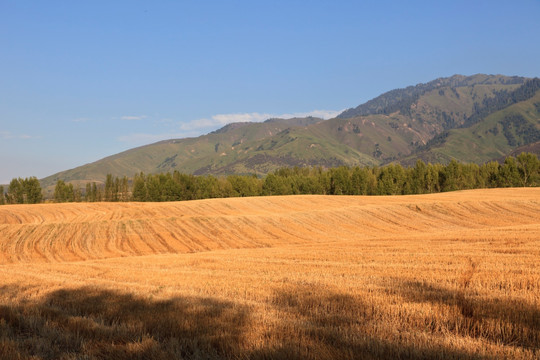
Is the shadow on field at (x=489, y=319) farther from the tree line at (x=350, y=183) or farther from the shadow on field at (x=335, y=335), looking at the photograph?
the tree line at (x=350, y=183)

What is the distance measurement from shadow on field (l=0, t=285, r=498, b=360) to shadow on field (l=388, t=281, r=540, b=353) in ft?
4.36

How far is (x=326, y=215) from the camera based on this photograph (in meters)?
53.6

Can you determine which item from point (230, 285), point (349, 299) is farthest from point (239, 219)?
point (349, 299)

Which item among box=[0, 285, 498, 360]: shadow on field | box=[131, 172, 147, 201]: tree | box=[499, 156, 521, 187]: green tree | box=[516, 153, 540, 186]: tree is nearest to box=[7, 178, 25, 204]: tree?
box=[131, 172, 147, 201]: tree

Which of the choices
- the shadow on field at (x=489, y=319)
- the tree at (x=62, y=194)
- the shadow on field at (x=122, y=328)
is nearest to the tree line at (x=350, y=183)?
the tree at (x=62, y=194)

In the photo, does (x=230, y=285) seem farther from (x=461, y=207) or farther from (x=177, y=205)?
(x=177, y=205)

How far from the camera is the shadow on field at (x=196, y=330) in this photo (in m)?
5.59

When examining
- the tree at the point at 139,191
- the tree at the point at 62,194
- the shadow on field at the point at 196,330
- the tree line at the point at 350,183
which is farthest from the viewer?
the tree at the point at 62,194

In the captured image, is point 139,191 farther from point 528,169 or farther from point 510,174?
point 528,169

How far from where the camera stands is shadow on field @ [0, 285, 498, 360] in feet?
18.4

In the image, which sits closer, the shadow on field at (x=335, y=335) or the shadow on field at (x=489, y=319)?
the shadow on field at (x=335, y=335)

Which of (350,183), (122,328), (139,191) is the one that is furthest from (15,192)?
(122,328)

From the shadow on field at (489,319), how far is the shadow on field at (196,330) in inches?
52.3

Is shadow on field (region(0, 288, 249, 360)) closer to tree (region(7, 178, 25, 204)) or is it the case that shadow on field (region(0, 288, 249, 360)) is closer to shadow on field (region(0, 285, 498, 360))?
shadow on field (region(0, 285, 498, 360))
